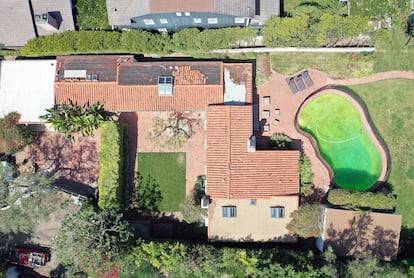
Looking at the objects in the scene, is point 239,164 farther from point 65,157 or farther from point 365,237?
point 65,157

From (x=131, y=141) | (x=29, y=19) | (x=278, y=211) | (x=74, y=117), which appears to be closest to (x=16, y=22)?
(x=29, y=19)

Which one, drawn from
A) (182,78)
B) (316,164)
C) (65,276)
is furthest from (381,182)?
(65,276)

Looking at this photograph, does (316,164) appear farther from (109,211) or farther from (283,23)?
(109,211)

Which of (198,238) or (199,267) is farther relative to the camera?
(198,238)

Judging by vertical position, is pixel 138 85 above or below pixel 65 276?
above

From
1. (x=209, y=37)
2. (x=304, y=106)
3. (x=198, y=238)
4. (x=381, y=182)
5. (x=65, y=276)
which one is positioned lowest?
(x=65, y=276)

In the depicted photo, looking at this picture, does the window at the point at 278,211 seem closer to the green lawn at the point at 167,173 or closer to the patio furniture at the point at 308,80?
the green lawn at the point at 167,173

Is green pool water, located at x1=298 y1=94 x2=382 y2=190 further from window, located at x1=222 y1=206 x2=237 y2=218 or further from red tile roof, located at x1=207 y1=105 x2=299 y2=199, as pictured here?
window, located at x1=222 y1=206 x2=237 y2=218
